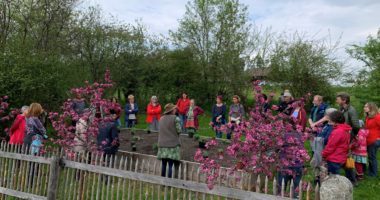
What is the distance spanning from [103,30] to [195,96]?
7.21 metres

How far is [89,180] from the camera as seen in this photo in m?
5.35

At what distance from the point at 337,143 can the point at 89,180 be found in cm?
375

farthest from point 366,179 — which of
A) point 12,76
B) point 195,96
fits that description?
point 195,96

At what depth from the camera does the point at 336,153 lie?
19.3ft

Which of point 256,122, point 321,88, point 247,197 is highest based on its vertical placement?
point 321,88

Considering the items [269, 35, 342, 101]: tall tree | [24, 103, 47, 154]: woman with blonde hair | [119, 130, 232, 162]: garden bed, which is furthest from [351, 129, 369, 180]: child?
[269, 35, 342, 101]: tall tree

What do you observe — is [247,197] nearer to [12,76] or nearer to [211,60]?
[12,76]

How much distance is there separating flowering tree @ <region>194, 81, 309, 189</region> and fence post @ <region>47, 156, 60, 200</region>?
2.19 m

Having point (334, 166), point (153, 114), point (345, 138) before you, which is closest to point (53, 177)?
point (334, 166)

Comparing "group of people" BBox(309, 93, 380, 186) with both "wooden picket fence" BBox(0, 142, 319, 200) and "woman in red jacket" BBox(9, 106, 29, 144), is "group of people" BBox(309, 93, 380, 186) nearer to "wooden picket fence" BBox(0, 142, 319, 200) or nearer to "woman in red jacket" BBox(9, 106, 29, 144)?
"wooden picket fence" BBox(0, 142, 319, 200)

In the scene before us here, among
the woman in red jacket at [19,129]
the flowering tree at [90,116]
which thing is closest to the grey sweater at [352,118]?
the flowering tree at [90,116]

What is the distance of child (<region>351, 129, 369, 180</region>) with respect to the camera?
24.4 ft

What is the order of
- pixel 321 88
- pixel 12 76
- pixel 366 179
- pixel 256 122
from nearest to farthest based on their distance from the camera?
pixel 256 122 < pixel 366 179 < pixel 12 76 < pixel 321 88

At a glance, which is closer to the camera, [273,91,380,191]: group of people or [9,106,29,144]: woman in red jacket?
[273,91,380,191]: group of people
